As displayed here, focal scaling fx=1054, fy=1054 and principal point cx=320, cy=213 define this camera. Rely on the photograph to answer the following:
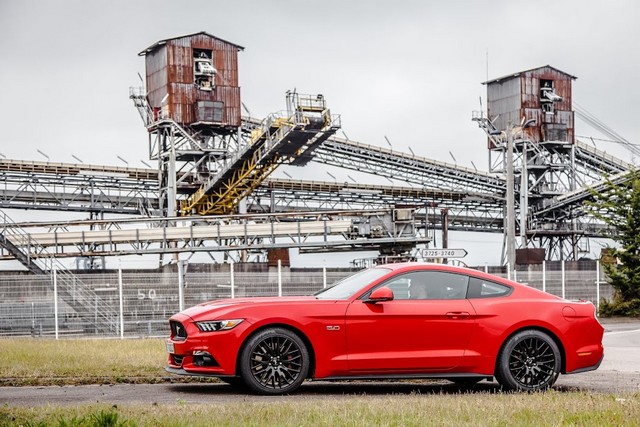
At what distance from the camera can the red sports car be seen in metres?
11.2

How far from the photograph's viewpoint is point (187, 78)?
59000 mm

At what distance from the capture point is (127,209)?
63812mm

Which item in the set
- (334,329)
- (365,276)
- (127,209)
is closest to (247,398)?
(334,329)

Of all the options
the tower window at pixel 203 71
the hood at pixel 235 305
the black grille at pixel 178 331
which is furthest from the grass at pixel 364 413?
the tower window at pixel 203 71

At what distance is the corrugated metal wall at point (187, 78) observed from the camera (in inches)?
2308

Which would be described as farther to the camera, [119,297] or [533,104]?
[533,104]

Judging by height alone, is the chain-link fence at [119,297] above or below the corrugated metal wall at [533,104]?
below

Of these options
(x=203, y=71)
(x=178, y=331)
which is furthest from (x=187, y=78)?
(x=178, y=331)

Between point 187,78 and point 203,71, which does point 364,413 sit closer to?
point 187,78

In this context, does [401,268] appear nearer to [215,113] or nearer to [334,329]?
[334,329]

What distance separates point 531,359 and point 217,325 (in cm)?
356

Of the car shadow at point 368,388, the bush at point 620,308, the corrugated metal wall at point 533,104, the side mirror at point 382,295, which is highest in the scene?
the corrugated metal wall at point 533,104

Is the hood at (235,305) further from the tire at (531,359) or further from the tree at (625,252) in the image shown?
the tree at (625,252)

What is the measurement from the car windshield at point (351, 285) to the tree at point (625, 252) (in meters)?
25.0
